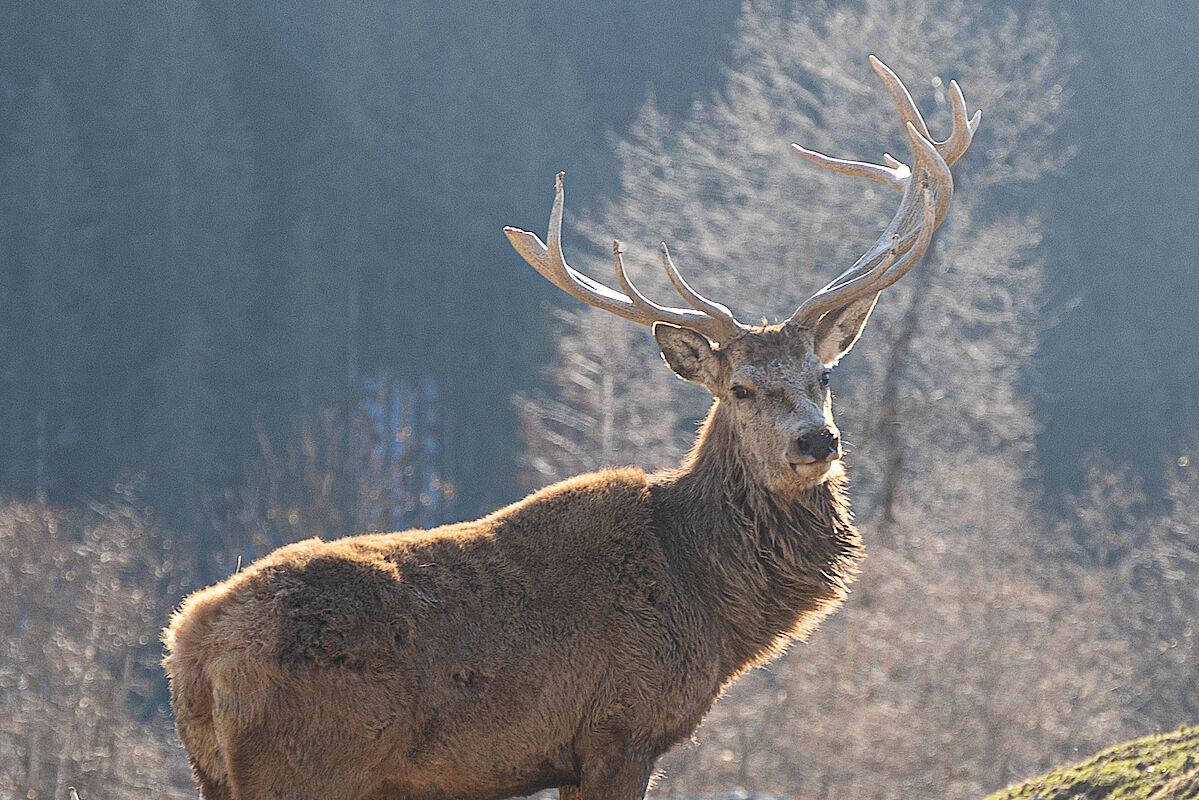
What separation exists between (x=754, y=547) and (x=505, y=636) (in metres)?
1.49

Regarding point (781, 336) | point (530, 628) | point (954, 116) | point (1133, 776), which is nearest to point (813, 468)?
point (781, 336)

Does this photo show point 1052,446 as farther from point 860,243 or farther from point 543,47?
point 860,243

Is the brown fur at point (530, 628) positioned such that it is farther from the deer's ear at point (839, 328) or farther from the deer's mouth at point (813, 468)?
the deer's ear at point (839, 328)

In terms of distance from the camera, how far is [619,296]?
7.93m

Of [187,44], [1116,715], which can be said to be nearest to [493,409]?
[187,44]

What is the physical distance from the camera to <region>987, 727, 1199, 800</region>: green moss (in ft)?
23.7

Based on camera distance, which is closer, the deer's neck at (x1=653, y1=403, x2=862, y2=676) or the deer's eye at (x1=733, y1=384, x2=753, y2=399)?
the deer's neck at (x1=653, y1=403, x2=862, y2=676)

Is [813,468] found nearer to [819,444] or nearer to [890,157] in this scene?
[819,444]

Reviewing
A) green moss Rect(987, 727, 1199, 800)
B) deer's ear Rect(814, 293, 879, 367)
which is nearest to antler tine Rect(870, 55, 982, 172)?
deer's ear Rect(814, 293, 879, 367)

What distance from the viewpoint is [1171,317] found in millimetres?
81188

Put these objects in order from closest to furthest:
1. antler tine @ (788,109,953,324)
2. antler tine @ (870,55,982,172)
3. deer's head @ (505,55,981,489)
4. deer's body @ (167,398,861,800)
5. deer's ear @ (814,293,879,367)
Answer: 1. deer's body @ (167,398,861,800)
2. deer's head @ (505,55,981,489)
3. antler tine @ (788,109,953,324)
4. deer's ear @ (814,293,879,367)
5. antler tine @ (870,55,982,172)

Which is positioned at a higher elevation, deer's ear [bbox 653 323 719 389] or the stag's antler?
the stag's antler

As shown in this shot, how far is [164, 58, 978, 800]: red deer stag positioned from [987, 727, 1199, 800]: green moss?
176 centimetres

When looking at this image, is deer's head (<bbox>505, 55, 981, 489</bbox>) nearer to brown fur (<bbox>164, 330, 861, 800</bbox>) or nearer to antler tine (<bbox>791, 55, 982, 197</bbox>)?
brown fur (<bbox>164, 330, 861, 800</bbox>)
